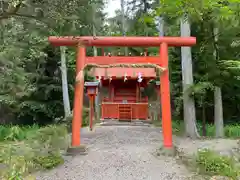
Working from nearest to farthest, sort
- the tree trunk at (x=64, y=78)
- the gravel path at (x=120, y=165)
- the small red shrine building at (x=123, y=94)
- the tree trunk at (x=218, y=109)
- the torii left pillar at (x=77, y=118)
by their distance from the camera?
1. the gravel path at (x=120, y=165)
2. the torii left pillar at (x=77, y=118)
3. the tree trunk at (x=218, y=109)
4. the small red shrine building at (x=123, y=94)
5. the tree trunk at (x=64, y=78)

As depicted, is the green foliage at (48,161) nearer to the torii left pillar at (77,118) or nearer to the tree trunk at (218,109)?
the torii left pillar at (77,118)

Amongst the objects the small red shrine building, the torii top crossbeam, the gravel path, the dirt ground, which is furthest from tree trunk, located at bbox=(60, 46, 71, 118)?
the torii top crossbeam

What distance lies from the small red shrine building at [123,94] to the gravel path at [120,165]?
5689 millimetres

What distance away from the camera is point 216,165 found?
632 cm

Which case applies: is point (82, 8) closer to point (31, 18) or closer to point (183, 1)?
point (31, 18)

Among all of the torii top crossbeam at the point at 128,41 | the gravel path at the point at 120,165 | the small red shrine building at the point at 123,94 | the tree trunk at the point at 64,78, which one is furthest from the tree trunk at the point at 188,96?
the tree trunk at the point at 64,78

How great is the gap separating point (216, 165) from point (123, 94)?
10907 millimetres

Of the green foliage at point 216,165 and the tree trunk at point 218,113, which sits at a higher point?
the tree trunk at point 218,113

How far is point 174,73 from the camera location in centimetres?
1455

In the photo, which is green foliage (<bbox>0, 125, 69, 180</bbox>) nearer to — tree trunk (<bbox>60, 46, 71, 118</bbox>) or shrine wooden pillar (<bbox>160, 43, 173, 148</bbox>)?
shrine wooden pillar (<bbox>160, 43, 173, 148</bbox>)

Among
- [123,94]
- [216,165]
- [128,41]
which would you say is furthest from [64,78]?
[216,165]

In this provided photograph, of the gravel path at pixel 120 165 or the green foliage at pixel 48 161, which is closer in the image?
the gravel path at pixel 120 165

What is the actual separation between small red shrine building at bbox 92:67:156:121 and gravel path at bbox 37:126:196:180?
18.7 feet

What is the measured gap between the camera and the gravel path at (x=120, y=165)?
249 inches
